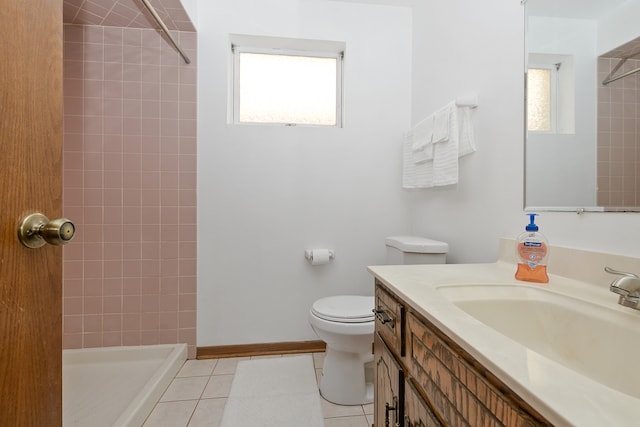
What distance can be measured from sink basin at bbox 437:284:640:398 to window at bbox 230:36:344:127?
158 centimetres

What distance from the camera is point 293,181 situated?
1.89 m

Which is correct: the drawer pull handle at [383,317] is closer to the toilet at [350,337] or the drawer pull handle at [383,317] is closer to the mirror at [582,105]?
the toilet at [350,337]

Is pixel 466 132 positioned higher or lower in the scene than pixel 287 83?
lower

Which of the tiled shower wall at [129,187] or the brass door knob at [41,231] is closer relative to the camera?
the brass door knob at [41,231]

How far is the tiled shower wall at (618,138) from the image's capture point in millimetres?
745

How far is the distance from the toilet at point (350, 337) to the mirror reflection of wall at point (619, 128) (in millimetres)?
729

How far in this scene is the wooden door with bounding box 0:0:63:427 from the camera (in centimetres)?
46

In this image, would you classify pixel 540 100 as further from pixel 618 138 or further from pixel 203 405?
pixel 203 405

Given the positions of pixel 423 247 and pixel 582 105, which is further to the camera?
pixel 423 247

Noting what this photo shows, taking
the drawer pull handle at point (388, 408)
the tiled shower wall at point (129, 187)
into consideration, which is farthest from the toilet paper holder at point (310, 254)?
the drawer pull handle at point (388, 408)

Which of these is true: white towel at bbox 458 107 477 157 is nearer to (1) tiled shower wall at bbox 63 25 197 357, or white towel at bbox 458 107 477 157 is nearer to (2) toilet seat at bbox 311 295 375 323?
(2) toilet seat at bbox 311 295 375 323

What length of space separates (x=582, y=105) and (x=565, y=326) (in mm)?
648

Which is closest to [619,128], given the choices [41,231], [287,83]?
[41,231]

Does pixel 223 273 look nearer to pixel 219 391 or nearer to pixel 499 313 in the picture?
pixel 219 391
